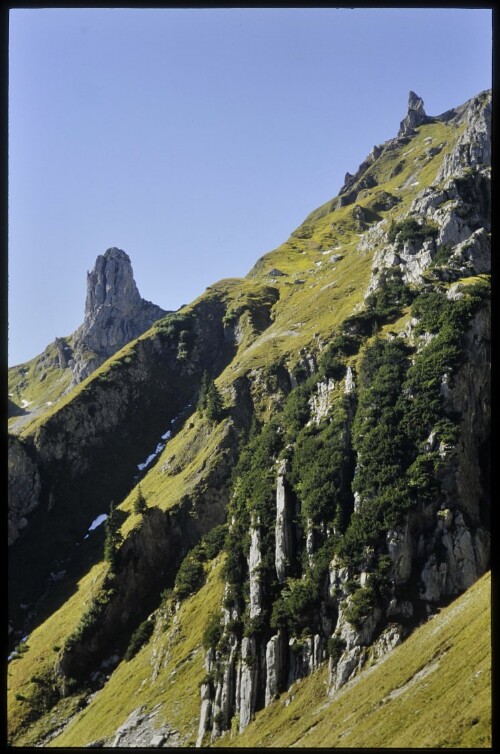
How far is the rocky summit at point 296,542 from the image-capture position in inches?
2616

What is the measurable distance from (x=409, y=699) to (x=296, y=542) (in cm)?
3856

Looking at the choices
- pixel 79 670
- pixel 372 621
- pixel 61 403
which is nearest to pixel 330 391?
pixel 372 621

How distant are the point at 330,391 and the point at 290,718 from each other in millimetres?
55787

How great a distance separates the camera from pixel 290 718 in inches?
2559

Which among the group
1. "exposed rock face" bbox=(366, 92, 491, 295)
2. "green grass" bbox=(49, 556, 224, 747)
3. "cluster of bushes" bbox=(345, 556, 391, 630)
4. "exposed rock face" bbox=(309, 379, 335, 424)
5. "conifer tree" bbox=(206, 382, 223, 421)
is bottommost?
"green grass" bbox=(49, 556, 224, 747)

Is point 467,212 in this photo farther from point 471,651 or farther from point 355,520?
point 471,651

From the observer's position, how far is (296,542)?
275 feet

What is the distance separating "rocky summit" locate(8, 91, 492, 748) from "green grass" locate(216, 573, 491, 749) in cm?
31

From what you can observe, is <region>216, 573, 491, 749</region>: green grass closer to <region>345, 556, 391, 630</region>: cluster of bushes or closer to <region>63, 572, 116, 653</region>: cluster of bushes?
<region>345, 556, 391, 630</region>: cluster of bushes

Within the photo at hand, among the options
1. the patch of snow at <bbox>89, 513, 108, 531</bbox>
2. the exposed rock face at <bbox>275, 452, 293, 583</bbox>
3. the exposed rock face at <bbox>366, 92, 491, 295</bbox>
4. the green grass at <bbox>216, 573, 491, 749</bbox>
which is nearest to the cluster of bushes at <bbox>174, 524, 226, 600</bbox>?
the exposed rock face at <bbox>275, 452, 293, 583</bbox>

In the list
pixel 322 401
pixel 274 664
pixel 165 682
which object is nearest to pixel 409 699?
pixel 274 664

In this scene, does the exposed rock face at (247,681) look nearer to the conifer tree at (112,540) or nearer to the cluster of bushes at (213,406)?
the conifer tree at (112,540)

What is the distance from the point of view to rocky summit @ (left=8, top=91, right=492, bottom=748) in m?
66.4

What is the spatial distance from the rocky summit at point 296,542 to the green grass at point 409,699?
1.01 ft
